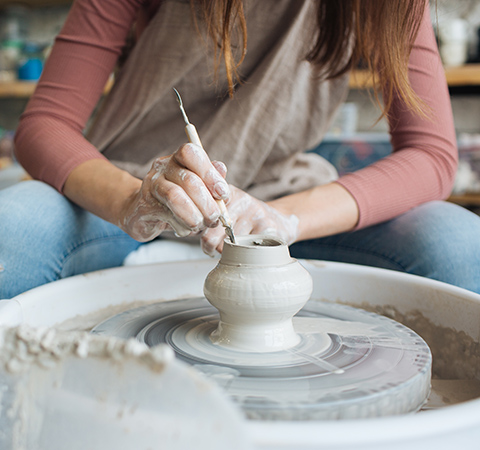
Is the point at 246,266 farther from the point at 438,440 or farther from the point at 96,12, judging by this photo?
the point at 96,12

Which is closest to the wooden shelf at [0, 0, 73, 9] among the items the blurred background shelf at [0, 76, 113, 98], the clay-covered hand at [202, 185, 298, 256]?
the blurred background shelf at [0, 76, 113, 98]

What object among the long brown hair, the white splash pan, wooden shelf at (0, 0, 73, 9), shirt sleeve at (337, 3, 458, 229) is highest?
wooden shelf at (0, 0, 73, 9)

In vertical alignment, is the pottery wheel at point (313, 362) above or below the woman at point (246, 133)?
below

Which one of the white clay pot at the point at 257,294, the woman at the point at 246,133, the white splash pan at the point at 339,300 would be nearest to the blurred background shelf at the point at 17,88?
the woman at the point at 246,133

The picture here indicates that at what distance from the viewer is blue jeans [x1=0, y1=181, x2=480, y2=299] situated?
2.82ft

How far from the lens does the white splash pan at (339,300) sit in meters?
0.39

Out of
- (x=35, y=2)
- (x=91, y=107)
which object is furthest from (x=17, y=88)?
(x=91, y=107)

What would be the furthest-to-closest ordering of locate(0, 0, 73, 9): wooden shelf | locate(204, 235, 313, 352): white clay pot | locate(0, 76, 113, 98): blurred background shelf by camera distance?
locate(0, 0, 73, 9): wooden shelf → locate(0, 76, 113, 98): blurred background shelf → locate(204, 235, 313, 352): white clay pot

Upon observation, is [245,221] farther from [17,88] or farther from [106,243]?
[17,88]

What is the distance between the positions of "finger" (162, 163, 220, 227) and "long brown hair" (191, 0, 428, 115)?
0.27 meters

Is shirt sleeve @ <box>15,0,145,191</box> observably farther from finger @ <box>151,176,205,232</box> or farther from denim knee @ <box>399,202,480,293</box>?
denim knee @ <box>399,202,480,293</box>

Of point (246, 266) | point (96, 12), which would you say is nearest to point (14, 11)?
point (96, 12)

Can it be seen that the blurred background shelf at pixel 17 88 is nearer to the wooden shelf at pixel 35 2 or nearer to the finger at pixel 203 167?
the wooden shelf at pixel 35 2

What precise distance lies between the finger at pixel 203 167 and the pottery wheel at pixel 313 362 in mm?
194
